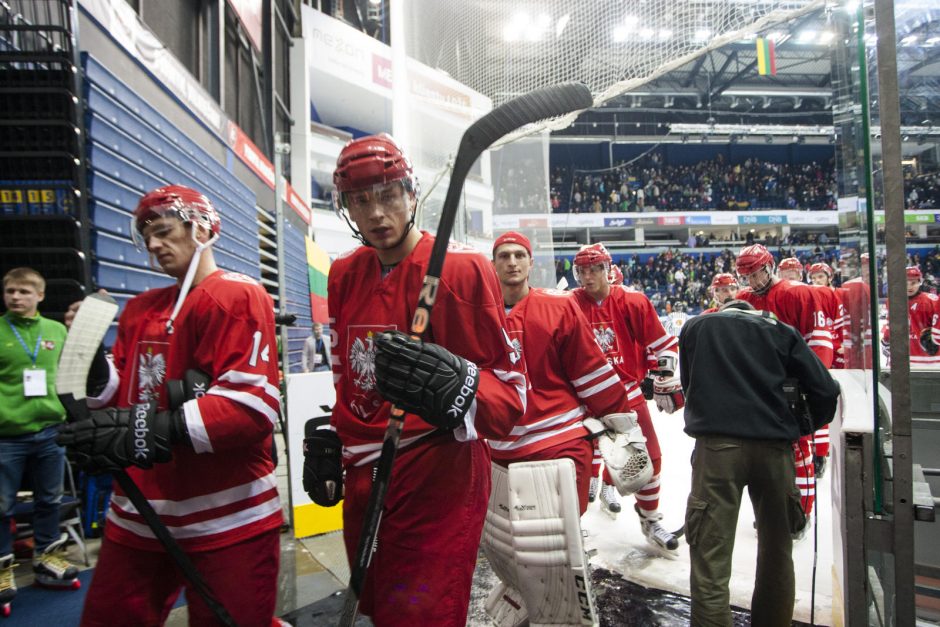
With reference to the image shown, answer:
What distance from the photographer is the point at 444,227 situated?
1.26 m

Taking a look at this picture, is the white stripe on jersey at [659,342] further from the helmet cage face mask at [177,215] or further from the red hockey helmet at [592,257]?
the helmet cage face mask at [177,215]

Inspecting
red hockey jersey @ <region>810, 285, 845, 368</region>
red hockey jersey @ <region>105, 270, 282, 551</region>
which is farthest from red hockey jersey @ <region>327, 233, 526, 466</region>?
red hockey jersey @ <region>810, 285, 845, 368</region>

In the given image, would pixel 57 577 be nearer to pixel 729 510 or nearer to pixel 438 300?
pixel 438 300

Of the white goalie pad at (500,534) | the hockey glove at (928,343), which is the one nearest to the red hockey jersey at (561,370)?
the white goalie pad at (500,534)

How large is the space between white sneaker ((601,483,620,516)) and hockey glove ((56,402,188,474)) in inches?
135

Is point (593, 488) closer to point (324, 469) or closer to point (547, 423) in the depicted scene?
point (547, 423)

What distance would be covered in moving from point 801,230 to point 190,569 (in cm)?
2936

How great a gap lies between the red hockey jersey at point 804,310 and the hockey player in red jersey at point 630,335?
2.93 feet

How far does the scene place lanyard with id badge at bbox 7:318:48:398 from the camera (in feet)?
10.9

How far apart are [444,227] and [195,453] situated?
3.09 feet

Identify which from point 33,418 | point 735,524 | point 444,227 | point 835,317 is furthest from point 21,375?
point 835,317

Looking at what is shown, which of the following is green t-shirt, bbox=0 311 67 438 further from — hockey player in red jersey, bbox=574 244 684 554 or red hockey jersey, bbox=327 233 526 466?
hockey player in red jersey, bbox=574 244 684 554

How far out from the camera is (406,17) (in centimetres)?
443

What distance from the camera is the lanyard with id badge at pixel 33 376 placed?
10.9 feet
